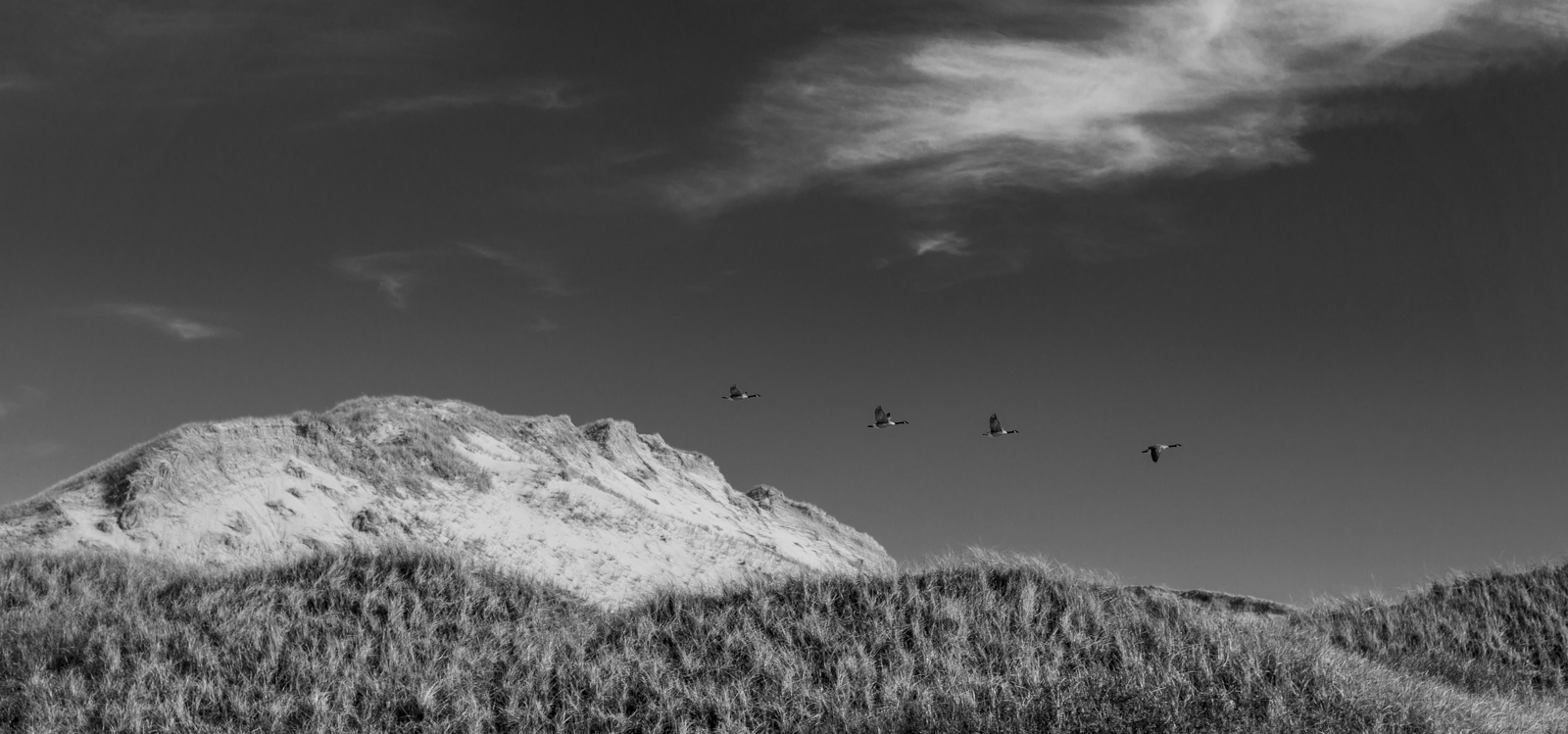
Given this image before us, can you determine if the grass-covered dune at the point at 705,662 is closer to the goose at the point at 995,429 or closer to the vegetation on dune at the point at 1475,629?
the vegetation on dune at the point at 1475,629

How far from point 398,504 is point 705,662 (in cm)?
2233

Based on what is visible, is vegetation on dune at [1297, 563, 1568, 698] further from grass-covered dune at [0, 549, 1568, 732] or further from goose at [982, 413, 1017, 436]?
goose at [982, 413, 1017, 436]

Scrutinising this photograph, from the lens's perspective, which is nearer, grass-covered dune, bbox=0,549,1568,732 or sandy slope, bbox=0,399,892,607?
grass-covered dune, bbox=0,549,1568,732

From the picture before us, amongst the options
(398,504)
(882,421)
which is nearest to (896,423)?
(882,421)

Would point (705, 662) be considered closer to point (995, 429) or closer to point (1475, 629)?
point (995, 429)

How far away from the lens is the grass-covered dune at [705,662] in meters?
14.3

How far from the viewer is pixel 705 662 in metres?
16.1

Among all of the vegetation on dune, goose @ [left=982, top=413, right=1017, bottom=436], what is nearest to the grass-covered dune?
the vegetation on dune

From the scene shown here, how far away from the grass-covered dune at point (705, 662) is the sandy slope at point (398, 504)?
7.31 m

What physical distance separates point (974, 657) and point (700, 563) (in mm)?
23026

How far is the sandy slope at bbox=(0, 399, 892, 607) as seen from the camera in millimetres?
30234

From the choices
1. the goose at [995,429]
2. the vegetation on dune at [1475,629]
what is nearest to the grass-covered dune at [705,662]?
the vegetation on dune at [1475,629]

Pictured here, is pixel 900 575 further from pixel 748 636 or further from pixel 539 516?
pixel 539 516

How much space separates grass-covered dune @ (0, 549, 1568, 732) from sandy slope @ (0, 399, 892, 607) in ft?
24.0
